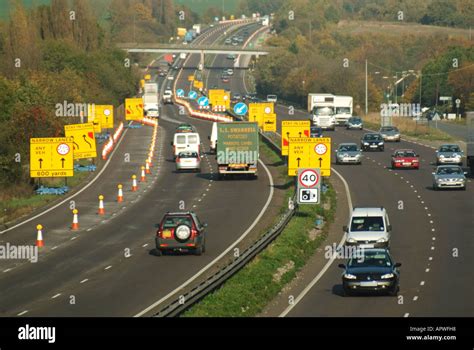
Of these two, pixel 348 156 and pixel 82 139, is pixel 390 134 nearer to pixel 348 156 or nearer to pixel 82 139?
pixel 348 156

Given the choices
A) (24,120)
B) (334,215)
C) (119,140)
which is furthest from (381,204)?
(119,140)

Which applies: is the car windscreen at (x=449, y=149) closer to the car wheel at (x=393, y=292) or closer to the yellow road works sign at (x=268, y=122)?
the yellow road works sign at (x=268, y=122)

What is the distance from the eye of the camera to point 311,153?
55219 mm

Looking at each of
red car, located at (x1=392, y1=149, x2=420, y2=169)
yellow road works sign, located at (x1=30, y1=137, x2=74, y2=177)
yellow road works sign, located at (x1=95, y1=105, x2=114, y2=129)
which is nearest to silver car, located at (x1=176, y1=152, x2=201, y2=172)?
red car, located at (x1=392, y1=149, x2=420, y2=169)

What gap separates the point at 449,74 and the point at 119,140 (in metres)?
64.8

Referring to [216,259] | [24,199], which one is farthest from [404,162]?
[216,259]

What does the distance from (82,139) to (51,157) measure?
825 centimetres

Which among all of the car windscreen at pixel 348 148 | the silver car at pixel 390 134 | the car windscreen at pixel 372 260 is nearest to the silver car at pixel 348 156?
the car windscreen at pixel 348 148

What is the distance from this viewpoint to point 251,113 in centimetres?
9425

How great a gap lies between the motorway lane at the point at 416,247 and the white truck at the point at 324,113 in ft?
97.8

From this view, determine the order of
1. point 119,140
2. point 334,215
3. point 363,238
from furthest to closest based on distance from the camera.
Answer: point 119,140 < point 334,215 < point 363,238
